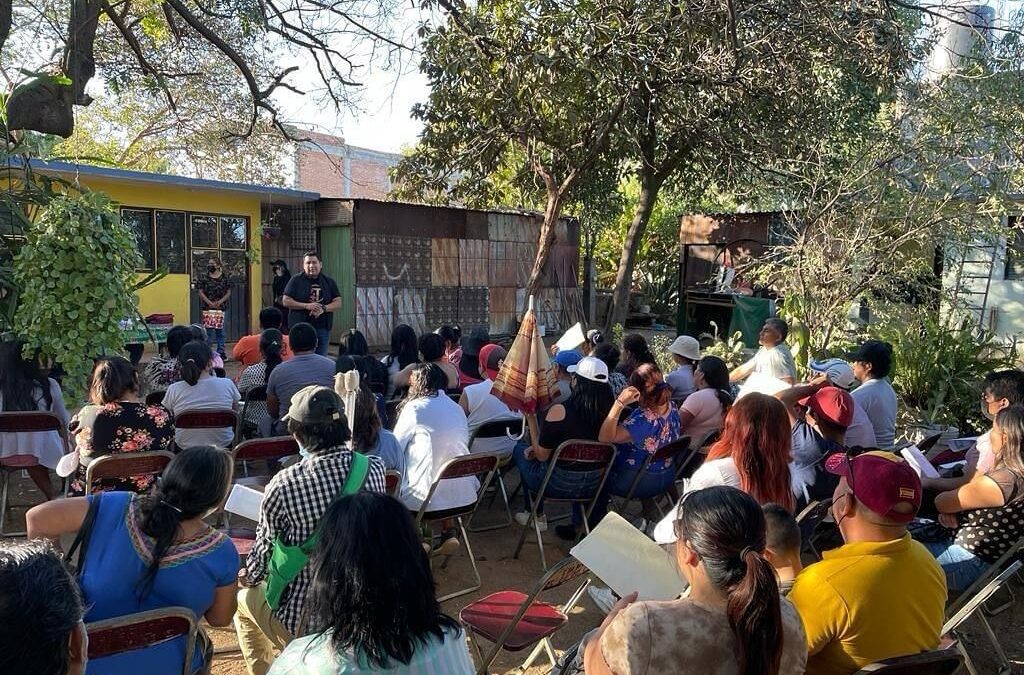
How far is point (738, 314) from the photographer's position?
13.2m

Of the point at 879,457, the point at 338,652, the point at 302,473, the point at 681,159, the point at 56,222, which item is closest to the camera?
the point at 338,652

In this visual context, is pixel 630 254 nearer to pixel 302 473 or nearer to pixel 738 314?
pixel 738 314

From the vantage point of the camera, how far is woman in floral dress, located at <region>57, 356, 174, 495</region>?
12.0 feet

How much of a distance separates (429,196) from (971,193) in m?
7.64

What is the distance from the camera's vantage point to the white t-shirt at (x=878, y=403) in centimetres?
501

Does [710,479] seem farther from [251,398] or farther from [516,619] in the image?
[251,398]

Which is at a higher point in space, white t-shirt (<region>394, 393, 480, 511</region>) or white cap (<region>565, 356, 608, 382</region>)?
white cap (<region>565, 356, 608, 382</region>)

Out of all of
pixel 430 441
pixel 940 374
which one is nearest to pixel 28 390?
pixel 430 441

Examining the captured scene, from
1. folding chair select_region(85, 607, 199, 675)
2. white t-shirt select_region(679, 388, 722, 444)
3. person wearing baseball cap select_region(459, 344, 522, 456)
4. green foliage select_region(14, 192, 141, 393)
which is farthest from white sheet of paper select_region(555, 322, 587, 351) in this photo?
folding chair select_region(85, 607, 199, 675)

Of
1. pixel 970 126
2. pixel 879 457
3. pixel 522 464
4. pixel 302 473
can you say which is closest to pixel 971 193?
pixel 970 126

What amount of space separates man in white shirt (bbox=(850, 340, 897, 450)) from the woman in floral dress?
4.28 metres

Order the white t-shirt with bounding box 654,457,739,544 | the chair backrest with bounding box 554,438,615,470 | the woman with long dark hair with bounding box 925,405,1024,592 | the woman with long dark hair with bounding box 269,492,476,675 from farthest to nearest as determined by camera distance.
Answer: the chair backrest with bounding box 554,438,615,470 < the woman with long dark hair with bounding box 925,405,1024,592 < the white t-shirt with bounding box 654,457,739,544 < the woman with long dark hair with bounding box 269,492,476,675

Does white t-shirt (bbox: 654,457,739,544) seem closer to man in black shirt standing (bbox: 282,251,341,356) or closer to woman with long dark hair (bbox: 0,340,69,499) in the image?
woman with long dark hair (bbox: 0,340,69,499)

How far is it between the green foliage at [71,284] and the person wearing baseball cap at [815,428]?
4.13 meters
